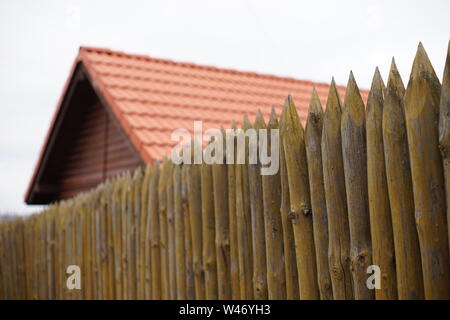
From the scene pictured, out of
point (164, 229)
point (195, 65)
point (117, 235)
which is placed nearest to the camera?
point (164, 229)

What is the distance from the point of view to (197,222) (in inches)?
143

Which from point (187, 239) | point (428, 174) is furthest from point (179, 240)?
point (428, 174)

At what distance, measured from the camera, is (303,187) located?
264 centimetres

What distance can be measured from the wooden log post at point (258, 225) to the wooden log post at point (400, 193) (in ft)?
3.03

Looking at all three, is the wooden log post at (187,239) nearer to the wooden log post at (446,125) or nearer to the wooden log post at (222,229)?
the wooden log post at (222,229)

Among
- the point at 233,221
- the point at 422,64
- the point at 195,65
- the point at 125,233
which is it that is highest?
the point at 195,65

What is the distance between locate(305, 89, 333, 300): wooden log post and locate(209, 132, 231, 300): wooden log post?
33.7 inches

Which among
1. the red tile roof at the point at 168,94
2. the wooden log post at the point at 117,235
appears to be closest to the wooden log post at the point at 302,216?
the wooden log post at the point at 117,235

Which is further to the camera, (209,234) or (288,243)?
(209,234)

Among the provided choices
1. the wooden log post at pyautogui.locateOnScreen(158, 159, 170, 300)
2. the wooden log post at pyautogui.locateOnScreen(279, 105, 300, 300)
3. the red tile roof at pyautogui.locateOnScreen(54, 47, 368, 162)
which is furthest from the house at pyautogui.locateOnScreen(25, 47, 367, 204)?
the wooden log post at pyautogui.locateOnScreen(279, 105, 300, 300)

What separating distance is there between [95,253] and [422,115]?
13.3 feet

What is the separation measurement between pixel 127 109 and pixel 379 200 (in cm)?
565

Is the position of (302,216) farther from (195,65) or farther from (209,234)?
(195,65)

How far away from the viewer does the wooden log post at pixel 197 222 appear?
11.8ft
